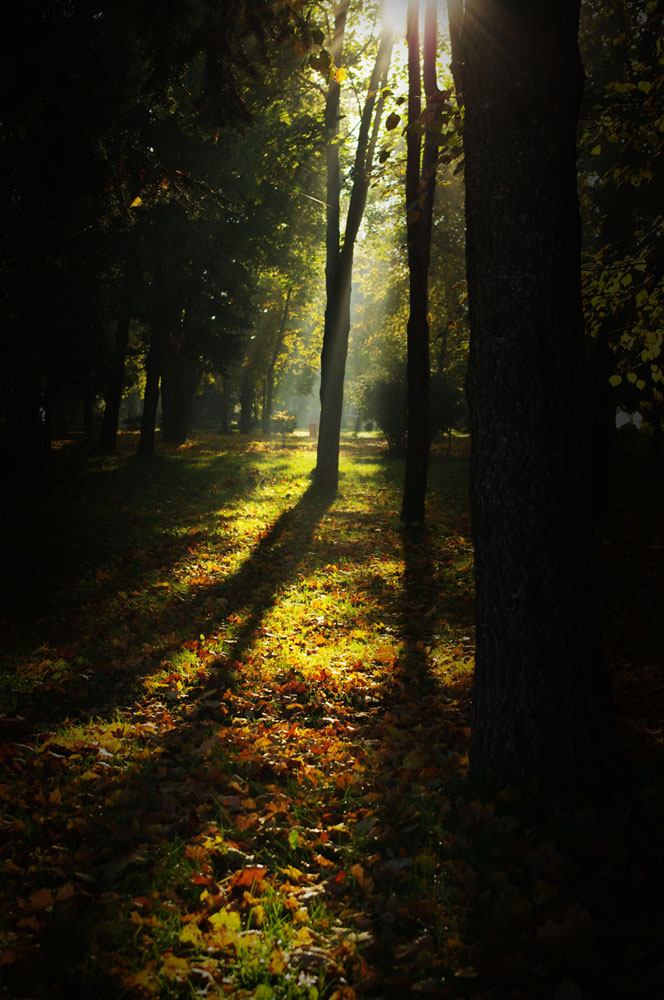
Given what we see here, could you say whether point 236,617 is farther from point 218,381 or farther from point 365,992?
point 218,381

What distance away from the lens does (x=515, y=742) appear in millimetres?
3273

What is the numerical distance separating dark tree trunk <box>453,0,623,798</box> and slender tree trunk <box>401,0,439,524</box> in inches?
273

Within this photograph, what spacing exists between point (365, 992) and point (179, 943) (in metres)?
0.82

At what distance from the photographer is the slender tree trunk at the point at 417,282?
396 inches

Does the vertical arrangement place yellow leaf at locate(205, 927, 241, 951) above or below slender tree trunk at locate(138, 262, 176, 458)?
below

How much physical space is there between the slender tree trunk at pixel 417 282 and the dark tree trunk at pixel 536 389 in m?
6.94

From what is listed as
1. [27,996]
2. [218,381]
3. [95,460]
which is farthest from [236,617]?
[218,381]

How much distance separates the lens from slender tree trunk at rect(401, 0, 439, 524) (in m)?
10.0

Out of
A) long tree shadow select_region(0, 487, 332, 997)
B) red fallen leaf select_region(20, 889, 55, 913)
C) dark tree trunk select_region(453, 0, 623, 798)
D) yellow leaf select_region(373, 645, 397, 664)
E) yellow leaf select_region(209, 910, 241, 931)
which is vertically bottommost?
long tree shadow select_region(0, 487, 332, 997)

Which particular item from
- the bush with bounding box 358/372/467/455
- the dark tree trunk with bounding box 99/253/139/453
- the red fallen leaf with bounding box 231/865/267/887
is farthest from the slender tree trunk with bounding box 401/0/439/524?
the bush with bounding box 358/372/467/455

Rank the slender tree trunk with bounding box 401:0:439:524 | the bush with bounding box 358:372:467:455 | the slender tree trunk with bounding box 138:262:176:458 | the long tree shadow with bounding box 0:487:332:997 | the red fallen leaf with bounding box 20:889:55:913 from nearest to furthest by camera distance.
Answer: the long tree shadow with bounding box 0:487:332:997 < the red fallen leaf with bounding box 20:889:55:913 < the slender tree trunk with bounding box 401:0:439:524 < the slender tree trunk with bounding box 138:262:176:458 < the bush with bounding box 358:372:467:455

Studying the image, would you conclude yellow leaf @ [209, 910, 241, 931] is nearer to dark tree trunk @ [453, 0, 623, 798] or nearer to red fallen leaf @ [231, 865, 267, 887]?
red fallen leaf @ [231, 865, 267, 887]

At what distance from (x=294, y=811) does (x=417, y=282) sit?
9.17 meters

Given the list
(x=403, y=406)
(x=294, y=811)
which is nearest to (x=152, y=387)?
(x=403, y=406)
